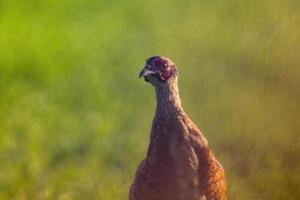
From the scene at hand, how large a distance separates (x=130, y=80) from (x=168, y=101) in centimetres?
84

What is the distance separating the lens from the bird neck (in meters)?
2.34

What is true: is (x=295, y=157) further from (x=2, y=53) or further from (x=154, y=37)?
(x=2, y=53)

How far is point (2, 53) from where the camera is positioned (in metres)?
3.19

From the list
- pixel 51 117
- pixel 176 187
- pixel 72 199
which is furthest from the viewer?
pixel 51 117

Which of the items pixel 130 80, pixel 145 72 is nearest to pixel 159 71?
pixel 145 72

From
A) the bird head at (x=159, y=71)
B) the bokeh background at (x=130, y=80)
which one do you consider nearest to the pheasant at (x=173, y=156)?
the bird head at (x=159, y=71)

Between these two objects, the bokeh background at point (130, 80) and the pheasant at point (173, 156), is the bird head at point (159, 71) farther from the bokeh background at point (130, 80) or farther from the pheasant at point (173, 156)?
the bokeh background at point (130, 80)

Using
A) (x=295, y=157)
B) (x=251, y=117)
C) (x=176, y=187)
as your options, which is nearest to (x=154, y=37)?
→ (x=251, y=117)

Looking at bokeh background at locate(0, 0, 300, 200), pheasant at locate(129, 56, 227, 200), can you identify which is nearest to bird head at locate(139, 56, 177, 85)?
pheasant at locate(129, 56, 227, 200)

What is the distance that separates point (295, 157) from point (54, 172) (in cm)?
85

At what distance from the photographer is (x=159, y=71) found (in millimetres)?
2320

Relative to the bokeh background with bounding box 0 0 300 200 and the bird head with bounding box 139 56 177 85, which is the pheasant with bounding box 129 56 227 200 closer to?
the bird head with bounding box 139 56 177 85

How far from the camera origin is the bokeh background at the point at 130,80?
10.2 ft

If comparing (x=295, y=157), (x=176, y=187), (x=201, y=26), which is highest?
(x=201, y=26)
